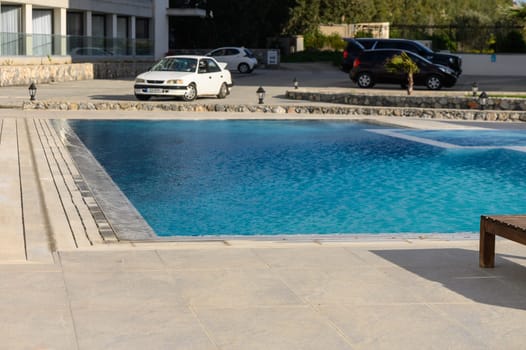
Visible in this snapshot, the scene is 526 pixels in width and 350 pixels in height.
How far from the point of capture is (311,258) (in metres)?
8.41

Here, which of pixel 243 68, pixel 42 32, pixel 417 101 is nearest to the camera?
pixel 417 101

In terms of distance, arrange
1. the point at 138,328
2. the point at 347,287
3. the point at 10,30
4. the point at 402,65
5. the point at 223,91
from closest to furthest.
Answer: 1. the point at 138,328
2. the point at 347,287
3. the point at 223,91
4. the point at 402,65
5. the point at 10,30

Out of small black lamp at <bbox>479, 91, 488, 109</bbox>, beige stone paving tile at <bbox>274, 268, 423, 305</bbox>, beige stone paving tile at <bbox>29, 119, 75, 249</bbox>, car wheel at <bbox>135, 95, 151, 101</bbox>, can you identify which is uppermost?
small black lamp at <bbox>479, 91, 488, 109</bbox>

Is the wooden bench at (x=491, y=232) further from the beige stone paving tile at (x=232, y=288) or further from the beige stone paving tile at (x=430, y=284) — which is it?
the beige stone paving tile at (x=232, y=288)

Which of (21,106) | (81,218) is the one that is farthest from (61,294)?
(21,106)

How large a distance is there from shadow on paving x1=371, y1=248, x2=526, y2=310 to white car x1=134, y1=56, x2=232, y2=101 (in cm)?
2246

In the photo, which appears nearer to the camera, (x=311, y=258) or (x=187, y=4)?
(x=311, y=258)

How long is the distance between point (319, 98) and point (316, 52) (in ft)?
133

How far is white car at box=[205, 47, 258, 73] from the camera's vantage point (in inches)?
2271

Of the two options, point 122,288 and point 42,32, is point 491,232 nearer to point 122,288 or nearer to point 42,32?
point 122,288

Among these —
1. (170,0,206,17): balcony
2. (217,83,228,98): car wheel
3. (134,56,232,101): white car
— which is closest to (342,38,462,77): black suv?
(217,83,228,98): car wheel

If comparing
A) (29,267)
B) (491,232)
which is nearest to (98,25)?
(29,267)

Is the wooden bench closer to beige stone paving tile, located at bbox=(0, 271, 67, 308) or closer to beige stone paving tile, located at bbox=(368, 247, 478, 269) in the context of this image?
beige stone paving tile, located at bbox=(368, 247, 478, 269)

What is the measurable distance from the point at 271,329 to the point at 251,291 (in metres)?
1.00
